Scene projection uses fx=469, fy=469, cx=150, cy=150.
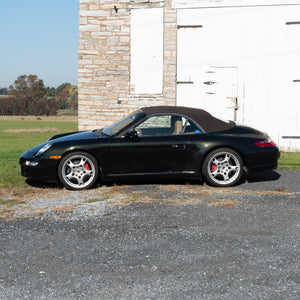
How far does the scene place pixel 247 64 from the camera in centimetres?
1252

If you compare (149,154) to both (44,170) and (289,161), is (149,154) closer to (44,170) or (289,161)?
(44,170)

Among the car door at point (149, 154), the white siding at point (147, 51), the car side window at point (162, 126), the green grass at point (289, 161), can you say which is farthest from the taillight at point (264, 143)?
the white siding at point (147, 51)

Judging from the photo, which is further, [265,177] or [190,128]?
[265,177]

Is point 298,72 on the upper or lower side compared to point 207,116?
upper

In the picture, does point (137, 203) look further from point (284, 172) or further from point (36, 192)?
point (284, 172)

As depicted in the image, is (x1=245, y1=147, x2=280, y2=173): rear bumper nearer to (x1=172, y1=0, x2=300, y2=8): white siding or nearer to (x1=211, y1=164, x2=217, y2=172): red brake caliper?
(x1=211, y1=164, x2=217, y2=172): red brake caliper

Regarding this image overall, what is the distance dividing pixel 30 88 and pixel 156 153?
402ft

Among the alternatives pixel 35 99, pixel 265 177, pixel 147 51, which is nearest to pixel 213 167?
pixel 265 177

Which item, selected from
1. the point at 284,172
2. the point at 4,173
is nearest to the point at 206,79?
the point at 284,172

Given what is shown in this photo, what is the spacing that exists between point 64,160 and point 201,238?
3332mm

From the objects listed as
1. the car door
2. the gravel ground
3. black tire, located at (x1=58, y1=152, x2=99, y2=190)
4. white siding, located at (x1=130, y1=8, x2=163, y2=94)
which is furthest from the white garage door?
black tire, located at (x1=58, y1=152, x2=99, y2=190)

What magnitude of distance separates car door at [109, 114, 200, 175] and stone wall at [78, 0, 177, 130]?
18.1 ft

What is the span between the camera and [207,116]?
8.03m

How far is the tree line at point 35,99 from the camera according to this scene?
307ft
